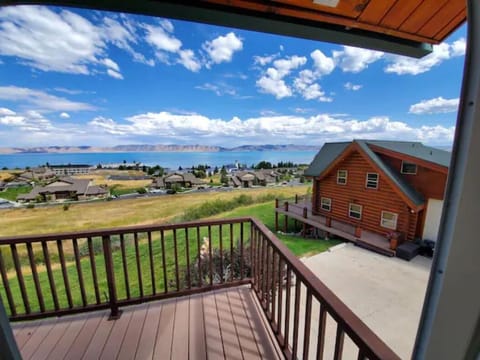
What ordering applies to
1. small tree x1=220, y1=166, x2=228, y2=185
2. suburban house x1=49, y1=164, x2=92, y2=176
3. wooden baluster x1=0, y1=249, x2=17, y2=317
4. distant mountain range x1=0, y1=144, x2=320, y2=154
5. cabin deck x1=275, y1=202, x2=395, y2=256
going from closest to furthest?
wooden baluster x1=0, y1=249, x2=17, y2=317 < cabin deck x1=275, y1=202, x2=395, y2=256 < distant mountain range x1=0, y1=144, x2=320, y2=154 < suburban house x1=49, y1=164, x2=92, y2=176 < small tree x1=220, y1=166, x2=228, y2=185

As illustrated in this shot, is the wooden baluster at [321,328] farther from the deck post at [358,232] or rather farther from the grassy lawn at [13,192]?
the grassy lawn at [13,192]

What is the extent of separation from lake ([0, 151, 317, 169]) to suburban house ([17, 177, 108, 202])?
196cm

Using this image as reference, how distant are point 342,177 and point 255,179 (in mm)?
12429

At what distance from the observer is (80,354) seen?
1.73 meters

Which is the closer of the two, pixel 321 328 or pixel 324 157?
pixel 321 328

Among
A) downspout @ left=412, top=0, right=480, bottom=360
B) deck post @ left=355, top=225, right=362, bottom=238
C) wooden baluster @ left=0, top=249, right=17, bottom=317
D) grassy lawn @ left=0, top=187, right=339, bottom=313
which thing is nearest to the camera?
downspout @ left=412, top=0, right=480, bottom=360

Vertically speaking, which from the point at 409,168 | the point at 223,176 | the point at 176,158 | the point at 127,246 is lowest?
the point at 127,246

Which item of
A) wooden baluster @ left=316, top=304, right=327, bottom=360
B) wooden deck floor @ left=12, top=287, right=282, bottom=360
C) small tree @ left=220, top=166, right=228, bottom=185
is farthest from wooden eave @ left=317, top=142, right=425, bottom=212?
Answer: small tree @ left=220, top=166, right=228, bottom=185

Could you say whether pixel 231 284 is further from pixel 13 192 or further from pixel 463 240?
pixel 13 192

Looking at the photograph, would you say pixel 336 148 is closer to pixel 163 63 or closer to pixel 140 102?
pixel 163 63

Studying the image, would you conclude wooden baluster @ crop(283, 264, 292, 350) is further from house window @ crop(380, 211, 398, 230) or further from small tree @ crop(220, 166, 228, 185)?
small tree @ crop(220, 166, 228, 185)

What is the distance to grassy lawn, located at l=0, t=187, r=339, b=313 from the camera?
5582 millimetres

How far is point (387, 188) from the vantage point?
7.55 m

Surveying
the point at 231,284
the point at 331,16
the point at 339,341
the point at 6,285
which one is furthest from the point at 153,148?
the point at 339,341
